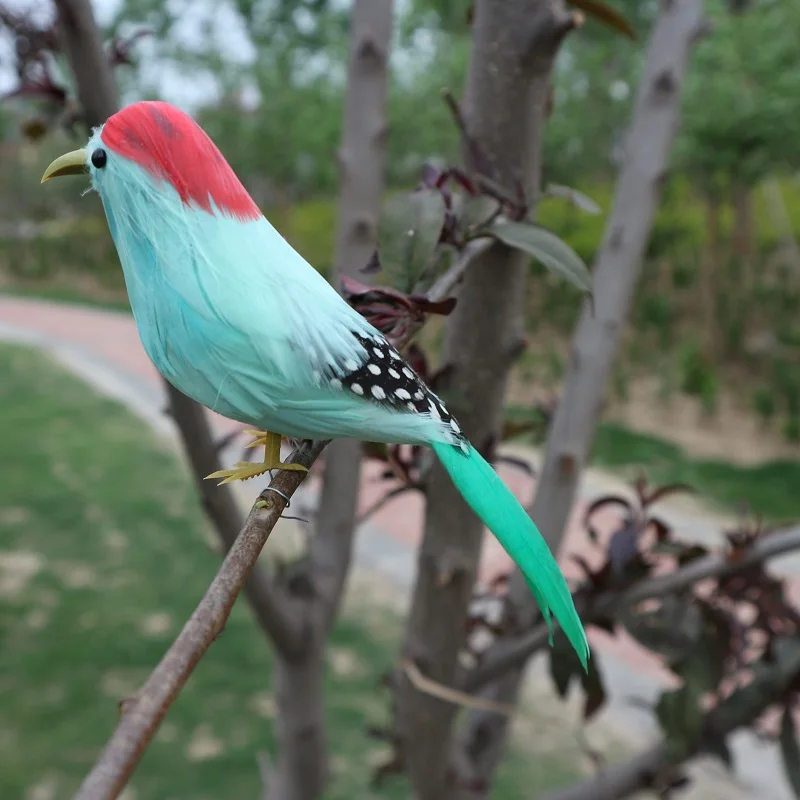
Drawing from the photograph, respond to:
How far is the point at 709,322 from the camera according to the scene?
493cm

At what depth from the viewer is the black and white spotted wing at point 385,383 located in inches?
20.1

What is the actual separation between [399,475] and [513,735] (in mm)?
1520

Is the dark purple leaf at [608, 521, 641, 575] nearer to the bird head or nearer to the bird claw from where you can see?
the bird claw

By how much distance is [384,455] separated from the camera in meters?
0.79

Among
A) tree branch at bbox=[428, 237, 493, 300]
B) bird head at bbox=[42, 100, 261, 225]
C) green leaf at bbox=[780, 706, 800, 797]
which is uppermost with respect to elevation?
bird head at bbox=[42, 100, 261, 225]

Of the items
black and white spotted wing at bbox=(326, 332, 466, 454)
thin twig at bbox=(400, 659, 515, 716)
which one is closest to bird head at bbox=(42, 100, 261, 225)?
black and white spotted wing at bbox=(326, 332, 466, 454)

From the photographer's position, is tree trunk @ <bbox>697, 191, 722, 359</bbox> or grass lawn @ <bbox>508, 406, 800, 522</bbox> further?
tree trunk @ <bbox>697, 191, 722, 359</bbox>

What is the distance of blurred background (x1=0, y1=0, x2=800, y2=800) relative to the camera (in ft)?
4.08

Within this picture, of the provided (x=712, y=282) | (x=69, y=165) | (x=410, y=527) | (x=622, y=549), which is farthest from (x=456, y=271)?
(x=712, y=282)

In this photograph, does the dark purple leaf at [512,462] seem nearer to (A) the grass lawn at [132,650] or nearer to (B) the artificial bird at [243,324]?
(B) the artificial bird at [243,324]

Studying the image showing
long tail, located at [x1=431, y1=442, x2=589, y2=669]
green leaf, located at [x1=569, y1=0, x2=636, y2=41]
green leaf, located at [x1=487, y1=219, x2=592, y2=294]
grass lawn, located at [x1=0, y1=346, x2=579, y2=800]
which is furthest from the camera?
grass lawn, located at [x1=0, y1=346, x2=579, y2=800]


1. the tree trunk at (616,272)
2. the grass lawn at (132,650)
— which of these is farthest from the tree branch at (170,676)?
the grass lawn at (132,650)

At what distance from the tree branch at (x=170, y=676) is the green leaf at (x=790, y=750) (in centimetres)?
86

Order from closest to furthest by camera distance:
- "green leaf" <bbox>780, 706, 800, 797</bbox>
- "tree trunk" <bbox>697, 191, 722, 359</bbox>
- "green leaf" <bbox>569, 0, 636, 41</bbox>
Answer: "green leaf" <bbox>569, 0, 636, 41</bbox> < "green leaf" <bbox>780, 706, 800, 797</bbox> < "tree trunk" <bbox>697, 191, 722, 359</bbox>
